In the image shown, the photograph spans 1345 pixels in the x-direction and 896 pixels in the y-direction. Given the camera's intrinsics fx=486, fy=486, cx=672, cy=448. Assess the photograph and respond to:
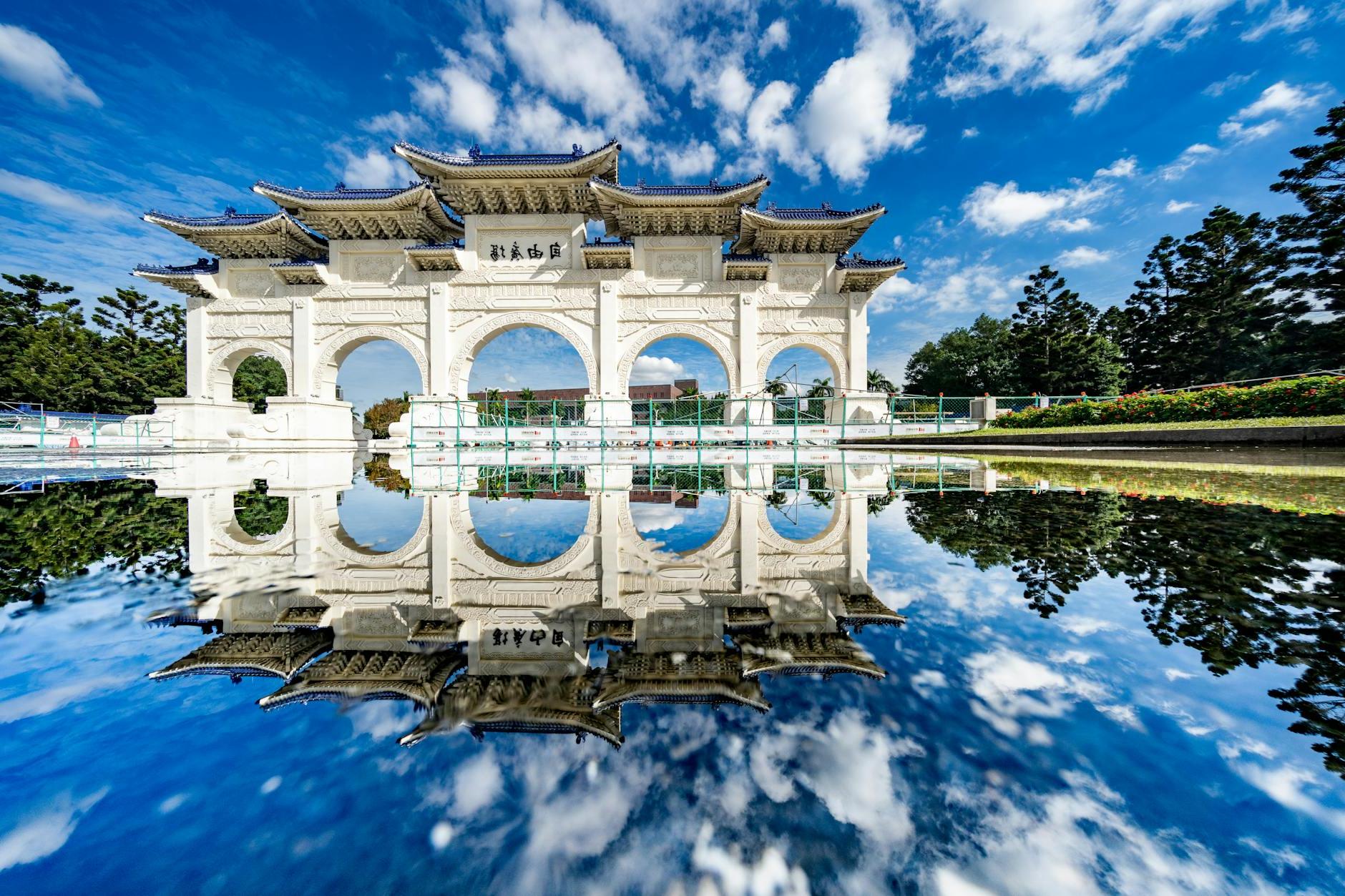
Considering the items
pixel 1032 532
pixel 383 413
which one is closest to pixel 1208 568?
pixel 1032 532

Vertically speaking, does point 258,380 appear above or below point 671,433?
above

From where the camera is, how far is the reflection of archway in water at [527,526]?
2.40 m

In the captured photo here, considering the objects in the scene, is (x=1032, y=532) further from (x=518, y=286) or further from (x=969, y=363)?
(x=969, y=363)

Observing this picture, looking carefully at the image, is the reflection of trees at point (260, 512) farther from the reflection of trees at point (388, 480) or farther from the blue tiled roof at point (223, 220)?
the blue tiled roof at point (223, 220)

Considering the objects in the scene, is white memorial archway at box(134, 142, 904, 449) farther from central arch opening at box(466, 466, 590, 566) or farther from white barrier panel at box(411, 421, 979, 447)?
central arch opening at box(466, 466, 590, 566)

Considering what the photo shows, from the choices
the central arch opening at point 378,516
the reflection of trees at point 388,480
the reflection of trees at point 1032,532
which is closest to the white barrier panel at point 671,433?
the reflection of trees at point 388,480

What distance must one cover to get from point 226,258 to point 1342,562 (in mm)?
24372

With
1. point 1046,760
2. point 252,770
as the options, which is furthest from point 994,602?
point 252,770

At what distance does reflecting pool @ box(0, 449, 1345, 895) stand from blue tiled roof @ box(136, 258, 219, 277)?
20418mm

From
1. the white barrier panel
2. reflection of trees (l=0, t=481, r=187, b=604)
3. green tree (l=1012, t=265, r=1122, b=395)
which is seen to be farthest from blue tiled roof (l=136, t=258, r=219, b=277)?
green tree (l=1012, t=265, r=1122, b=395)

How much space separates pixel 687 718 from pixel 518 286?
17305 mm

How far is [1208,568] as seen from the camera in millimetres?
1617

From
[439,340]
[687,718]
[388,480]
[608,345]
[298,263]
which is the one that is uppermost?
[298,263]

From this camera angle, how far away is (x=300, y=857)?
1.87ft
